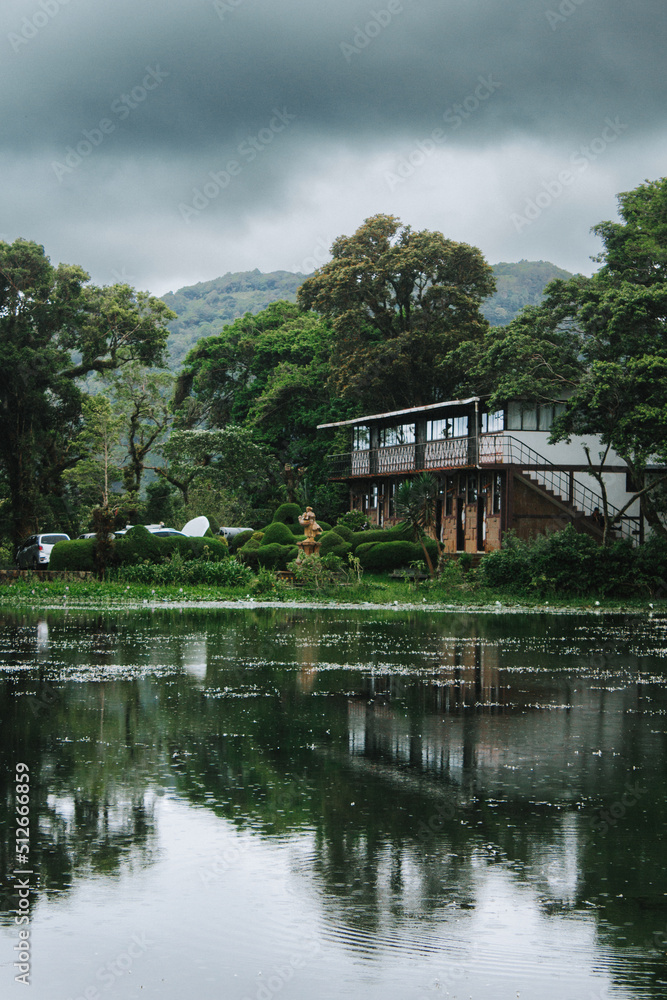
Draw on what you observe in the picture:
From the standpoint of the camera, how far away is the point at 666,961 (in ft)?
15.7

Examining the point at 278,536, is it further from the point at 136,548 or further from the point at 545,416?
the point at 545,416

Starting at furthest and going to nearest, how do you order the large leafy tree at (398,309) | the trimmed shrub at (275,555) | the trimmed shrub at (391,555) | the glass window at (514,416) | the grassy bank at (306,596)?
the large leafy tree at (398,309) < the glass window at (514,416) < the trimmed shrub at (391,555) < the trimmed shrub at (275,555) < the grassy bank at (306,596)

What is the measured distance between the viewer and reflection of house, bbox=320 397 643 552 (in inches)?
1759

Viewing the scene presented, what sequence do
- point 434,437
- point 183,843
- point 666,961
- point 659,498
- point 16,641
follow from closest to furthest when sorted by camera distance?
point 666,961, point 183,843, point 16,641, point 659,498, point 434,437

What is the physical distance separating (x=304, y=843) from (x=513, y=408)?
1597 inches

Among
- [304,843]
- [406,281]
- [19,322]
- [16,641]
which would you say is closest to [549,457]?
[406,281]

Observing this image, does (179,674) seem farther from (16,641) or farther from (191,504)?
(191,504)

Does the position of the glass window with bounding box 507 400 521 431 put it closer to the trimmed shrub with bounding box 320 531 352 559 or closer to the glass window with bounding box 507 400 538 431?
the glass window with bounding box 507 400 538 431

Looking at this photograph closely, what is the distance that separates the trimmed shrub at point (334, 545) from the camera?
41062 mm

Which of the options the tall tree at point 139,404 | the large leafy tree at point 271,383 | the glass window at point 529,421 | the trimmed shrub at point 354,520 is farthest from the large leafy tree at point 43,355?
the glass window at point 529,421

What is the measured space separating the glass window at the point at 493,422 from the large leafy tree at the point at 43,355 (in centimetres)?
2094

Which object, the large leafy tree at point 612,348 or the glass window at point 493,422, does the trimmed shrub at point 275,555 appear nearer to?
the large leafy tree at point 612,348

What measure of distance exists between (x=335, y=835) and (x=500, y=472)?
131 ft

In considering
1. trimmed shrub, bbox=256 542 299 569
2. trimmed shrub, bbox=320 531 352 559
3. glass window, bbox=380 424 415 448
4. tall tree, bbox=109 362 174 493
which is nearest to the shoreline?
trimmed shrub, bbox=256 542 299 569
